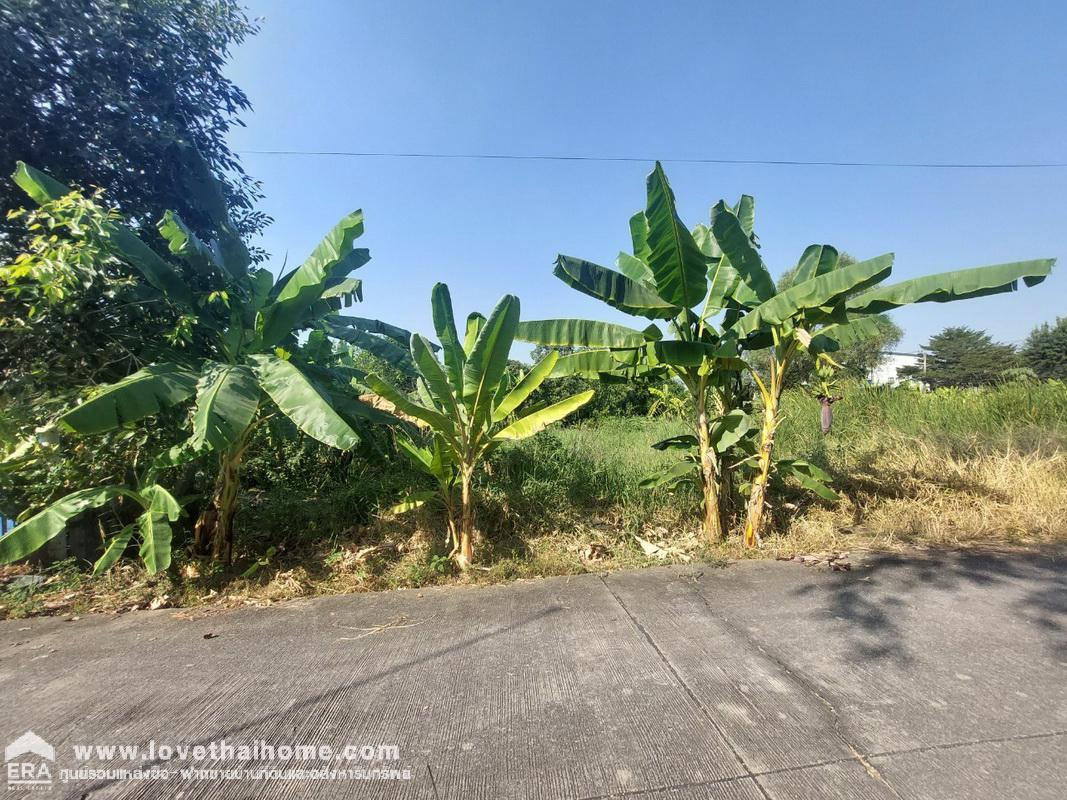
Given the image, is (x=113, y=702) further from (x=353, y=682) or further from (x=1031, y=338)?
(x=1031, y=338)

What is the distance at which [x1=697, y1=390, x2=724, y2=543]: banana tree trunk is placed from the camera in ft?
16.0

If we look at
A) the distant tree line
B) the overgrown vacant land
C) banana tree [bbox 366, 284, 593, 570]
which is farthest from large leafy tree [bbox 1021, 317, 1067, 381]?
banana tree [bbox 366, 284, 593, 570]

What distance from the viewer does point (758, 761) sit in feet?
6.47

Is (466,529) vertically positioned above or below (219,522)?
below

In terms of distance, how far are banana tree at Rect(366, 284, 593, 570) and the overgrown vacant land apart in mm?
606

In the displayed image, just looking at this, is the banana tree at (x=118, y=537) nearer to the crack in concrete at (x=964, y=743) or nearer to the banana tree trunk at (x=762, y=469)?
the crack in concrete at (x=964, y=743)

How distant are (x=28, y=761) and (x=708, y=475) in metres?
4.89

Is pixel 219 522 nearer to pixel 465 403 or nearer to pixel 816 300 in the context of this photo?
pixel 465 403

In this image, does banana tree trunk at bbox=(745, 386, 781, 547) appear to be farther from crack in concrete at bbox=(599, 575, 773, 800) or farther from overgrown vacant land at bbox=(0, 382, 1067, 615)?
crack in concrete at bbox=(599, 575, 773, 800)

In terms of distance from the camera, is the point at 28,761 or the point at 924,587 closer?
the point at 28,761

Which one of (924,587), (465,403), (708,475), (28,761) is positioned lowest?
(924,587)

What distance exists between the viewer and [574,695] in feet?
8.07

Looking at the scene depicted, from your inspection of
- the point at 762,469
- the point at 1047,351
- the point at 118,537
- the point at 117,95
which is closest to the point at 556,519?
the point at 762,469

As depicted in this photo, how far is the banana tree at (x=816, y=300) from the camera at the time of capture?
403 centimetres
